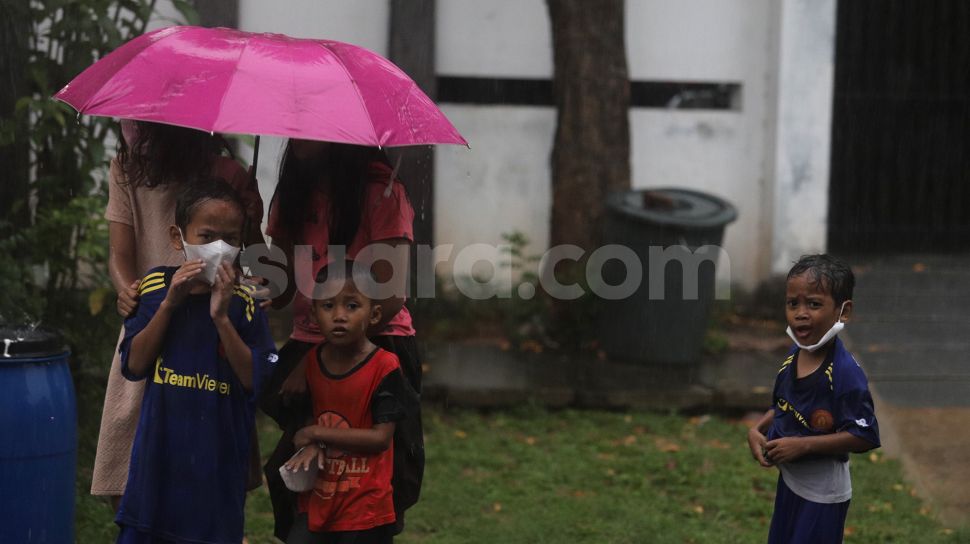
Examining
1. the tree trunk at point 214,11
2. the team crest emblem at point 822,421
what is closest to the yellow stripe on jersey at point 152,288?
the team crest emblem at point 822,421

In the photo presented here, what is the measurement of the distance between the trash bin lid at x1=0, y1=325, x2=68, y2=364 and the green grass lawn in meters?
1.03

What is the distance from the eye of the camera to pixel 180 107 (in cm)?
338

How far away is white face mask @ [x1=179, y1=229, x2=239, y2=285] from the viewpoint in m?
3.57

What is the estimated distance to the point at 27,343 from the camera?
428 cm

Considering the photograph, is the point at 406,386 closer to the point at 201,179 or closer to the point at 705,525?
the point at 201,179

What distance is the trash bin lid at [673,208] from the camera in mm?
8320

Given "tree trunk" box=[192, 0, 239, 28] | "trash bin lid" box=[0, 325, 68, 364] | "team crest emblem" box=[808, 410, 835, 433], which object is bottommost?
"team crest emblem" box=[808, 410, 835, 433]

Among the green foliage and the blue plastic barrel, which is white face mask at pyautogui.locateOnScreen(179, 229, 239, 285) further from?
the green foliage

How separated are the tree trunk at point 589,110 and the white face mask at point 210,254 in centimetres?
571

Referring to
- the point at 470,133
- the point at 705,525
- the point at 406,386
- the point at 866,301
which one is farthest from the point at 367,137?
the point at 866,301

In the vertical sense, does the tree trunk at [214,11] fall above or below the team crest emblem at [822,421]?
above

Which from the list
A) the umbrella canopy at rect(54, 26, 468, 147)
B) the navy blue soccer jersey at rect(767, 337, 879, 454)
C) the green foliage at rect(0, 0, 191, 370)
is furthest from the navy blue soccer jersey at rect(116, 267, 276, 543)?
the green foliage at rect(0, 0, 191, 370)

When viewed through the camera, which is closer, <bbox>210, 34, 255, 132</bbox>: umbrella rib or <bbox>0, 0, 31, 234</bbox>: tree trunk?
<bbox>210, 34, 255, 132</bbox>: umbrella rib

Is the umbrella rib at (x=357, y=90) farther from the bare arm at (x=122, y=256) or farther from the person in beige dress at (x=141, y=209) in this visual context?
the bare arm at (x=122, y=256)
